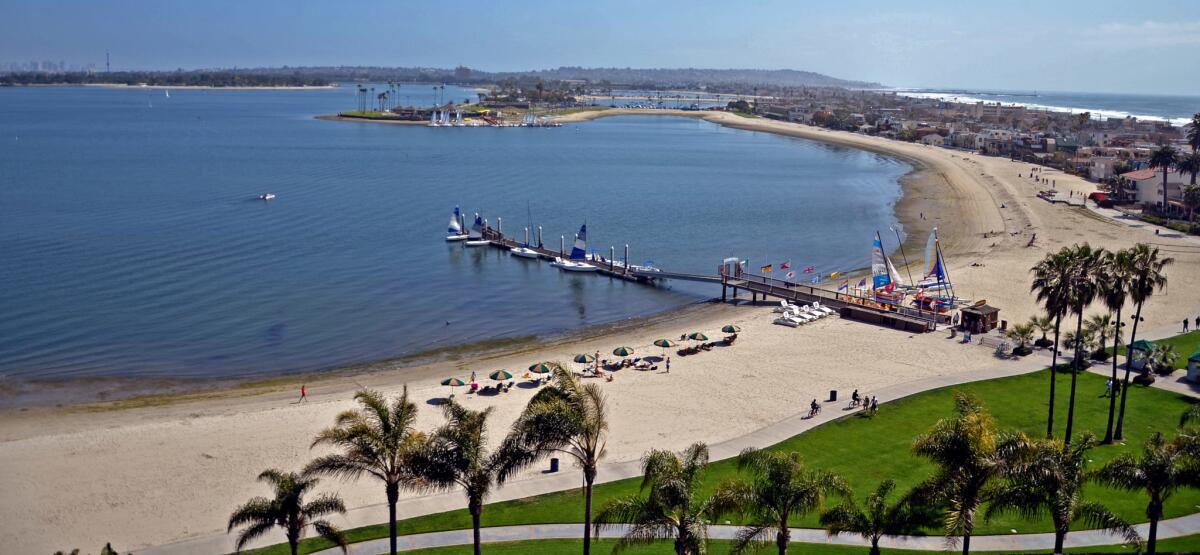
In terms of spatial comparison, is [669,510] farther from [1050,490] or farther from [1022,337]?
[1022,337]

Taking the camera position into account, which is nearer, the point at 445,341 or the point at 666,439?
the point at 666,439

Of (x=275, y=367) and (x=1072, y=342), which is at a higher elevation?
(x=1072, y=342)

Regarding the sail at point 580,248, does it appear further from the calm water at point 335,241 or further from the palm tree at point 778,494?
the palm tree at point 778,494

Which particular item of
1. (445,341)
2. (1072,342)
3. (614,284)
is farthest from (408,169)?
(1072,342)

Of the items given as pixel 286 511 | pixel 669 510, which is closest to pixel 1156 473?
pixel 669 510

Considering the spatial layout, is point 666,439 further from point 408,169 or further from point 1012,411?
point 408,169

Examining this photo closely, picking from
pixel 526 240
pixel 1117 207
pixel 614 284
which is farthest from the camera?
pixel 1117 207

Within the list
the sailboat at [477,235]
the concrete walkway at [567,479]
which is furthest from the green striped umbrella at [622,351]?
the sailboat at [477,235]
